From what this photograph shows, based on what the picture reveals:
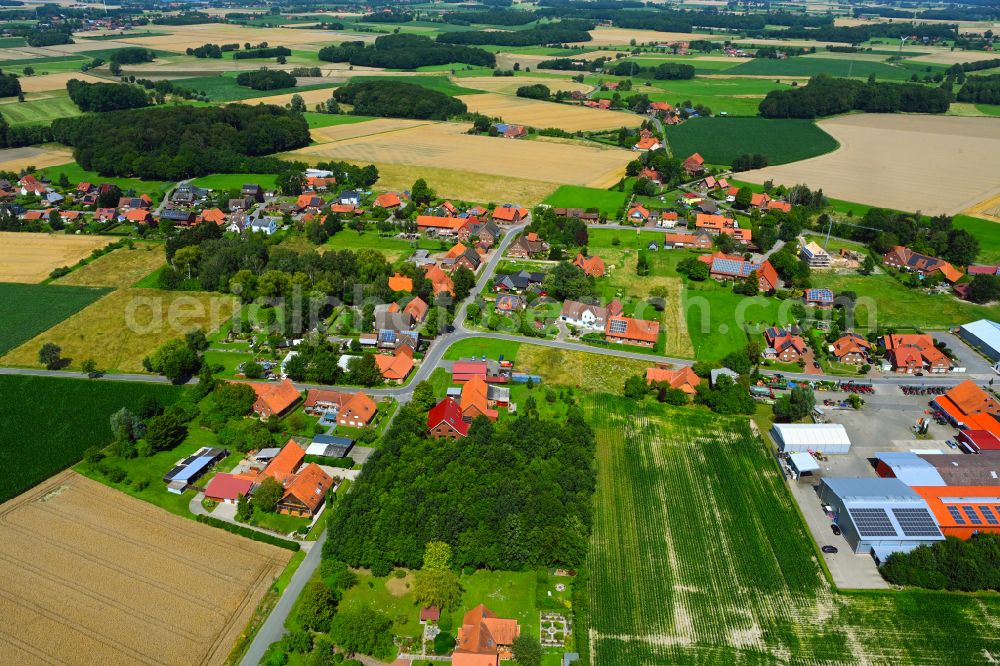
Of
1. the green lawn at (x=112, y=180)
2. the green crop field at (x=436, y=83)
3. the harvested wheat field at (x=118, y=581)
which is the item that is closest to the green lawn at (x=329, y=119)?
the green crop field at (x=436, y=83)

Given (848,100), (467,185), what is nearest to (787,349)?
(467,185)

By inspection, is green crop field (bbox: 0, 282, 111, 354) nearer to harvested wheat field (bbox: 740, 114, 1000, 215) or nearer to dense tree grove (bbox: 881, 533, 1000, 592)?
dense tree grove (bbox: 881, 533, 1000, 592)

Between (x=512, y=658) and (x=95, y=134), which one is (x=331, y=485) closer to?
(x=512, y=658)

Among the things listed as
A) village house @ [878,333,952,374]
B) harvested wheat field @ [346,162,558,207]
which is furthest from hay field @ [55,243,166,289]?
village house @ [878,333,952,374]

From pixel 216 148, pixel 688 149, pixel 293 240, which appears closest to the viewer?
pixel 293 240

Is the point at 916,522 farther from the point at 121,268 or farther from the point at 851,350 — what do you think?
the point at 121,268

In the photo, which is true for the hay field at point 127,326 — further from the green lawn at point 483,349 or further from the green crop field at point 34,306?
the green lawn at point 483,349

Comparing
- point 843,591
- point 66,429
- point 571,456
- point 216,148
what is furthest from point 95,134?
point 843,591
